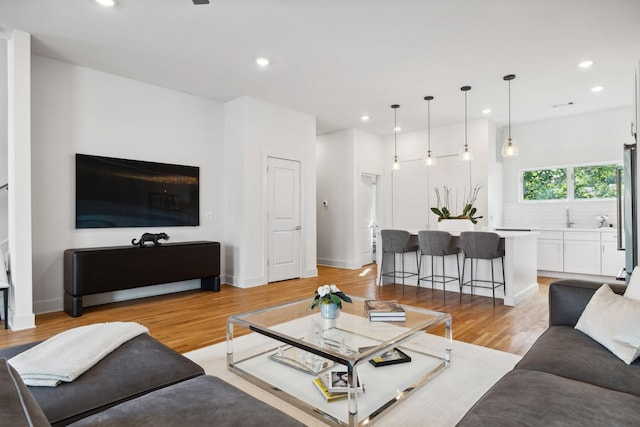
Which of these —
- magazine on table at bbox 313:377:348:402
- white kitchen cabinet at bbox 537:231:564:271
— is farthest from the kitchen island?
magazine on table at bbox 313:377:348:402

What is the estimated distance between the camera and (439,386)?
86.5 inches

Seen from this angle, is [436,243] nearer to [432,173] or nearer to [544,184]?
[432,173]

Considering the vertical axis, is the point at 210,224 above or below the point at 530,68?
below

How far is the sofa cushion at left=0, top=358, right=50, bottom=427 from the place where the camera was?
69 centimetres

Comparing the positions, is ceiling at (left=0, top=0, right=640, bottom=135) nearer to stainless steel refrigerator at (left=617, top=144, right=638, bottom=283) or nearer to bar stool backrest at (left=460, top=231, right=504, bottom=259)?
stainless steel refrigerator at (left=617, top=144, right=638, bottom=283)

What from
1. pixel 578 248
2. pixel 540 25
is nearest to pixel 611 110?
pixel 578 248

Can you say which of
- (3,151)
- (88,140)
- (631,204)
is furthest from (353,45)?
(3,151)

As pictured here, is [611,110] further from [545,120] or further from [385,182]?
[385,182]

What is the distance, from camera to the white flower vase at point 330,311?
2416 mm

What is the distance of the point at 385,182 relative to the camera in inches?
314

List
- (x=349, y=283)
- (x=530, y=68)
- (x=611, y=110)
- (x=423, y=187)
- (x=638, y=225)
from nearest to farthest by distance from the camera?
(x=638, y=225) < (x=530, y=68) < (x=349, y=283) < (x=611, y=110) < (x=423, y=187)

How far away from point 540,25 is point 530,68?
114 centimetres

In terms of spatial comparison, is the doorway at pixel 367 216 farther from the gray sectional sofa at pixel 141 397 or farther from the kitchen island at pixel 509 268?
the gray sectional sofa at pixel 141 397

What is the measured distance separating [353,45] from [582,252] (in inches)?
200
